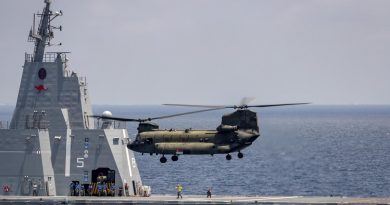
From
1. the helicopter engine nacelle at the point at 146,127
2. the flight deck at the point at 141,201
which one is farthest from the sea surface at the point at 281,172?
the helicopter engine nacelle at the point at 146,127

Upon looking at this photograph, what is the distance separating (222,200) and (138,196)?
259 inches

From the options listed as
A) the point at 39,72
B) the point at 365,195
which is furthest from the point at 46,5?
the point at 365,195

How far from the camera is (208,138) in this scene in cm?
6088

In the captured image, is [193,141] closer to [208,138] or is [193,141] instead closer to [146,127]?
[208,138]

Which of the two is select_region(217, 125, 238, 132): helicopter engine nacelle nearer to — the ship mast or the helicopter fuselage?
the helicopter fuselage

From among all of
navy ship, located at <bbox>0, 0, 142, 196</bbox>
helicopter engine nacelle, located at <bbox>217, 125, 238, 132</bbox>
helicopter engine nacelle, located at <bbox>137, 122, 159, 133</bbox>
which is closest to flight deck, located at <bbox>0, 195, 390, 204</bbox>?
navy ship, located at <bbox>0, 0, 142, 196</bbox>

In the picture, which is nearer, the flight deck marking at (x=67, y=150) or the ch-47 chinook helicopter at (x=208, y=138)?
the ch-47 chinook helicopter at (x=208, y=138)

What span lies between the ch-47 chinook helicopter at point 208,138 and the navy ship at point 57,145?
481 cm

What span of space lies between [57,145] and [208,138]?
12.0 metres

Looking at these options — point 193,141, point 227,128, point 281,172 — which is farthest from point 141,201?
point 281,172

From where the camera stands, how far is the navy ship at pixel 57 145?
65.4 metres

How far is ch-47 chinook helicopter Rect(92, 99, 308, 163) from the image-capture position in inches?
2372

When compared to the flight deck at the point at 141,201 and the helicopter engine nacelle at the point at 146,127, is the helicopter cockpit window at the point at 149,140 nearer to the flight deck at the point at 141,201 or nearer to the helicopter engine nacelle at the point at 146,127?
the helicopter engine nacelle at the point at 146,127

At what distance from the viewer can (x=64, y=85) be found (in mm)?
67250
